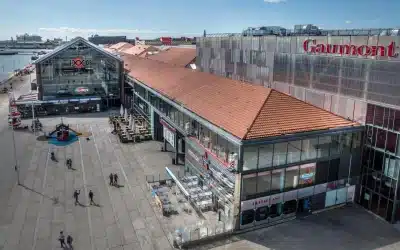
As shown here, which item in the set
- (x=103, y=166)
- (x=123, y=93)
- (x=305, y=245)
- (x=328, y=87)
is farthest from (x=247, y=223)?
(x=123, y=93)

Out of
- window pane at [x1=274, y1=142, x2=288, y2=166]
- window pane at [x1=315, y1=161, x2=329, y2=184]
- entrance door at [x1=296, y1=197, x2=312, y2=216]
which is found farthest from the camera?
entrance door at [x1=296, y1=197, x2=312, y2=216]

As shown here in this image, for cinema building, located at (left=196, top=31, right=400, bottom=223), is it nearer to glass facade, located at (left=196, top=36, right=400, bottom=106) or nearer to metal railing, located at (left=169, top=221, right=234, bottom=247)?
glass facade, located at (left=196, top=36, right=400, bottom=106)

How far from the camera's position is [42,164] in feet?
134

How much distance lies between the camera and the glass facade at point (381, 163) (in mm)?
28094

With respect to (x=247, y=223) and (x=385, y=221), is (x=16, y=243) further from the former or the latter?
(x=385, y=221)

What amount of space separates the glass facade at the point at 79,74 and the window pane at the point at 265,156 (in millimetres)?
52902

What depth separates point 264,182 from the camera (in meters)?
27.8

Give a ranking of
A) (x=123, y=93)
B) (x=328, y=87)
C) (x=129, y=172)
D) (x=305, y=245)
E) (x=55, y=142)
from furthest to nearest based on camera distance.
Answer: (x=123, y=93) → (x=55, y=142) → (x=129, y=172) → (x=328, y=87) → (x=305, y=245)

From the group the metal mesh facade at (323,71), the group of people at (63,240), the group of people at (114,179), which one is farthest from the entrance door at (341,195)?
the group of people at (63,240)

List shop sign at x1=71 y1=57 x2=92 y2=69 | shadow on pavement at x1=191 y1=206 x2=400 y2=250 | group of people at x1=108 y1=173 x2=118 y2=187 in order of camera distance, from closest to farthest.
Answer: shadow on pavement at x1=191 y1=206 x2=400 y2=250
group of people at x1=108 y1=173 x2=118 y2=187
shop sign at x1=71 y1=57 x2=92 y2=69

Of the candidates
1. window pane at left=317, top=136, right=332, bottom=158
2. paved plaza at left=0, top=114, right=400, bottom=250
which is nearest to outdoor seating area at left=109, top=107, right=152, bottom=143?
paved plaza at left=0, top=114, right=400, bottom=250

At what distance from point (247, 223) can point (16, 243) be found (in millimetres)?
16783

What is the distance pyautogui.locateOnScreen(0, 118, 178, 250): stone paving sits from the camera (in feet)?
85.5

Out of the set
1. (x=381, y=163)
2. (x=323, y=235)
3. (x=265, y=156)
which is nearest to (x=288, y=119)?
(x=265, y=156)
